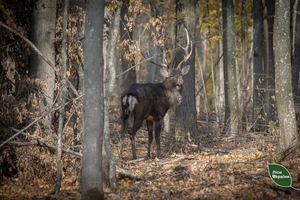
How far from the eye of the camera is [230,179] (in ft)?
30.0

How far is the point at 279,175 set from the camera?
7.85m

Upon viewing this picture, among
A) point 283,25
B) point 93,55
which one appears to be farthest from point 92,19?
point 283,25

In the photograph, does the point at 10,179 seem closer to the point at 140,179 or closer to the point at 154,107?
the point at 140,179

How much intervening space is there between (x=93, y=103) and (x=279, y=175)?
125 inches

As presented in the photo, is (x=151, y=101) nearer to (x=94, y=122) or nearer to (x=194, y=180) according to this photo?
(x=194, y=180)

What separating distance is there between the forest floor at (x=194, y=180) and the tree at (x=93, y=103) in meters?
0.80

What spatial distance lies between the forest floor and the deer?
840mm

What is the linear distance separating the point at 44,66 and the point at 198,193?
4.23 metres

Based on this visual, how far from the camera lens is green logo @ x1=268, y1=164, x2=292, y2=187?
7.84m

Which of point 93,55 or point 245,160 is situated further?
point 245,160

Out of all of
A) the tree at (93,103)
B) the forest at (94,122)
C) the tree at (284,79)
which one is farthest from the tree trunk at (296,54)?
the tree at (93,103)

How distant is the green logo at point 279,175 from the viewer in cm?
784

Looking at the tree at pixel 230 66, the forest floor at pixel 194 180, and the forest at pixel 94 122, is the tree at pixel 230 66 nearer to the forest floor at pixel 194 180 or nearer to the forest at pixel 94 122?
the forest at pixel 94 122

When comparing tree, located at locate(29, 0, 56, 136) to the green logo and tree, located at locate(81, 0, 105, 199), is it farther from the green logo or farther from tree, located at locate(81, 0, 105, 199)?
the green logo
